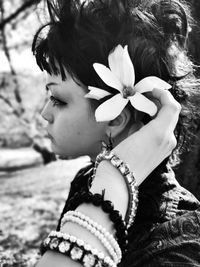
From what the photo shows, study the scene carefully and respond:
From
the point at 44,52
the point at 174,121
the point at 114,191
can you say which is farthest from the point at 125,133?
the point at 44,52

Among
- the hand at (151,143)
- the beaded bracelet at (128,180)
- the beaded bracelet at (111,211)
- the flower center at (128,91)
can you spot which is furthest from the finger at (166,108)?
the beaded bracelet at (111,211)

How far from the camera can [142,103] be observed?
1598 millimetres

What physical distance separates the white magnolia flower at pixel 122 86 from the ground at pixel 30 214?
142 cm

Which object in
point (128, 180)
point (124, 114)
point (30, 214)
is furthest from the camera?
point (30, 214)

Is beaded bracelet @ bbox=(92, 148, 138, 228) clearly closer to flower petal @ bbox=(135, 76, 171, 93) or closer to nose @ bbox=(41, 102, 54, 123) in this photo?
flower petal @ bbox=(135, 76, 171, 93)

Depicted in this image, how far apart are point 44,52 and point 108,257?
1.03 metres

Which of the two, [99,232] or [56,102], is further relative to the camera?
[56,102]

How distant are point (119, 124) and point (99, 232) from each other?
555mm

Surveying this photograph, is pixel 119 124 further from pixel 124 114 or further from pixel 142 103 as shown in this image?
pixel 142 103

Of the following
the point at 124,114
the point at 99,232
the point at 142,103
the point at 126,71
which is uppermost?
the point at 126,71

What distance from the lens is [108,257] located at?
1400 millimetres

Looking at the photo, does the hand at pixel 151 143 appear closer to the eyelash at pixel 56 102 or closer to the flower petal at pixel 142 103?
the flower petal at pixel 142 103

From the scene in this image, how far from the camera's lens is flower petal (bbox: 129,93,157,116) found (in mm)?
1587

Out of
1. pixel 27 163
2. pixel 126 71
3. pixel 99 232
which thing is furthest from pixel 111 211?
pixel 27 163
